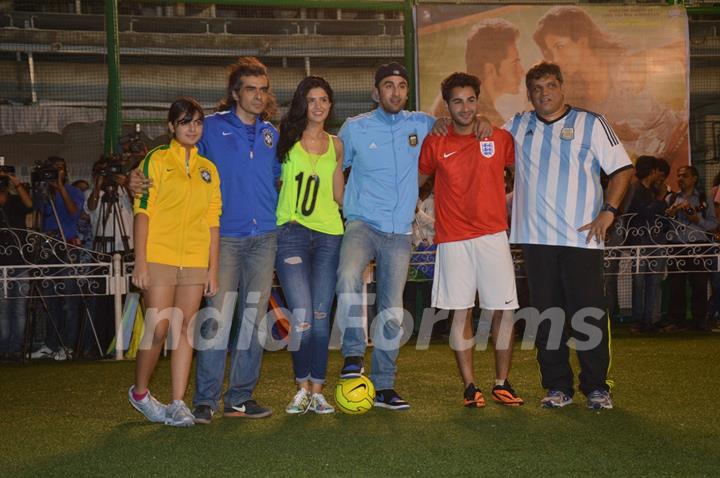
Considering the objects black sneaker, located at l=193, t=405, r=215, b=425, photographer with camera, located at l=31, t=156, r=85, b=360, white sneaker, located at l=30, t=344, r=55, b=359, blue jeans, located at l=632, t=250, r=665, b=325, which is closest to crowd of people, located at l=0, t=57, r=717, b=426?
black sneaker, located at l=193, t=405, r=215, b=425

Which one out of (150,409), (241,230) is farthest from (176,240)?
(150,409)

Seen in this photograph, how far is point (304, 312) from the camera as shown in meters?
5.76

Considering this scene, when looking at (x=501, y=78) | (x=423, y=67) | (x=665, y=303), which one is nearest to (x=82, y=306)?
(x=423, y=67)

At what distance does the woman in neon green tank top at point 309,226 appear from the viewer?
5.81 metres

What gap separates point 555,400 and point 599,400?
0.26 meters

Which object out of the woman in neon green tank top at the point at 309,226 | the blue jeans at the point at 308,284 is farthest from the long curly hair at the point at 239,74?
the blue jeans at the point at 308,284

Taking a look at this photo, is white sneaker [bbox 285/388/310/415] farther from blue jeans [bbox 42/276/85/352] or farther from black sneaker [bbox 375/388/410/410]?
blue jeans [bbox 42/276/85/352]

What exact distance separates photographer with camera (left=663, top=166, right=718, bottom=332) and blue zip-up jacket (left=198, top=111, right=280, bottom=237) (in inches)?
250

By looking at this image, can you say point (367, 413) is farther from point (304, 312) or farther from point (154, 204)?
point (154, 204)

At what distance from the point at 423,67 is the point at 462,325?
5.51m

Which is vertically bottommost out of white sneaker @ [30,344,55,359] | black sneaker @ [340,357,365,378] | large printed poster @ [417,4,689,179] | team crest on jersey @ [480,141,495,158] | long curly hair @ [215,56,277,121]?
white sneaker @ [30,344,55,359]

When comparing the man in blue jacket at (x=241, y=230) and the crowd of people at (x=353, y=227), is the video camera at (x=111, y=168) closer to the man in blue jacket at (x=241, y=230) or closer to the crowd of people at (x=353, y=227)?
the crowd of people at (x=353, y=227)

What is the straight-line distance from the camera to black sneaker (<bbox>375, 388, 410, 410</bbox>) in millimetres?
5969

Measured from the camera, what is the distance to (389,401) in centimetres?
599
